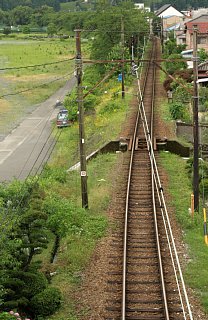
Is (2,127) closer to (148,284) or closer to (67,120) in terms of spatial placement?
(67,120)

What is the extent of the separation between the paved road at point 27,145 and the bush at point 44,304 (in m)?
15.5

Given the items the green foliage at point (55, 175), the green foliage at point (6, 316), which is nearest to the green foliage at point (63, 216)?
the green foliage at point (55, 175)

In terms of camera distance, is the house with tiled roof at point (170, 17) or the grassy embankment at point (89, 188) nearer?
the grassy embankment at point (89, 188)

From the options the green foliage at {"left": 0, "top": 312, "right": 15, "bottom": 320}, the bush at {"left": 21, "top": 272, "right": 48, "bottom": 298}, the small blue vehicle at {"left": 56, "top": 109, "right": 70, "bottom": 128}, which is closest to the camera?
the green foliage at {"left": 0, "top": 312, "right": 15, "bottom": 320}

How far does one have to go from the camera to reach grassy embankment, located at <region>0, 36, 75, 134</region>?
61344mm

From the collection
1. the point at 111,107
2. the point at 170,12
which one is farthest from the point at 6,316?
the point at 170,12

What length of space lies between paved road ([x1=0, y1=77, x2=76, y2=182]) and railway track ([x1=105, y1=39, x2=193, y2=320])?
31.8 feet

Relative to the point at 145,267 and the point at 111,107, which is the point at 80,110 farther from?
the point at 111,107

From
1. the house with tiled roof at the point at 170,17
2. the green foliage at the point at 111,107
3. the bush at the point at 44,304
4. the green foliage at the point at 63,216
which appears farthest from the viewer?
the house with tiled roof at the point at 170,17

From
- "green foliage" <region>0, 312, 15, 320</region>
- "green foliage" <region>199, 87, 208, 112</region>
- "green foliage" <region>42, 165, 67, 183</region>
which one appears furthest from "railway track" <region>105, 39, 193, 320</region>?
"green foliage" <region>199, 87, 208, 112</region>

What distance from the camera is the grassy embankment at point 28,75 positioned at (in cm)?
6134

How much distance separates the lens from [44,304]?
539 inches

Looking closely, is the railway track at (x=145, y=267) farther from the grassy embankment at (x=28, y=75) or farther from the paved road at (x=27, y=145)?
the grassy embankment at (x=28, y=75)

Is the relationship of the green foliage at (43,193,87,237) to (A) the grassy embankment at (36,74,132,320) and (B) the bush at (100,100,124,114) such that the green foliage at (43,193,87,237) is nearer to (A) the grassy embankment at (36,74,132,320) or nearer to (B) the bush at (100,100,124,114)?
(A) the grassy embankment at (36,74,132,320)
